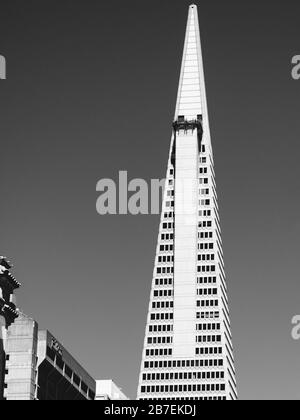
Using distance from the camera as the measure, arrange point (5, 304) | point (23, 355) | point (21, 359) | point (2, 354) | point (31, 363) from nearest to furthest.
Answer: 1. point (5, 304)
2. point (2, 354)
3. point (31, 363)
4. point (23, 355)
5. point (21, 359)

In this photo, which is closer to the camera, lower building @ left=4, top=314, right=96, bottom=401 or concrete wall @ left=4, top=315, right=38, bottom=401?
concrete wall @ left=4, top=315, right=38, bottom=401

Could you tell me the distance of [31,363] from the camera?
162000 mm

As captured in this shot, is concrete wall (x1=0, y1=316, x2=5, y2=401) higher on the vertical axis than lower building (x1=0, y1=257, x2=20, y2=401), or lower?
lower

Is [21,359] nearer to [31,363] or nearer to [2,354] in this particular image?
[31,363]

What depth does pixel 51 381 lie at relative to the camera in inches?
6939

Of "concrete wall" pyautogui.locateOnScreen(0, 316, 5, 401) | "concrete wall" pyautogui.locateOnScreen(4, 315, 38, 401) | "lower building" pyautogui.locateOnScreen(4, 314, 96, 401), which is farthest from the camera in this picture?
"lower building" pyautogui.locateOnScreen(4, 314, 96, 401)

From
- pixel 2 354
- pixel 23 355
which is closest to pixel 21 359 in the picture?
pixel 23 355

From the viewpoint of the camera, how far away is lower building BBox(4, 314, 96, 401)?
160875 mm

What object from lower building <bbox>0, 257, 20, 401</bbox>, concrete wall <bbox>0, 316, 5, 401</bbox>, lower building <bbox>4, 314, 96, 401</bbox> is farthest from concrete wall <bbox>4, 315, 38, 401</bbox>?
concrete wall <bbox>0, 316, 5, 401</bbox>

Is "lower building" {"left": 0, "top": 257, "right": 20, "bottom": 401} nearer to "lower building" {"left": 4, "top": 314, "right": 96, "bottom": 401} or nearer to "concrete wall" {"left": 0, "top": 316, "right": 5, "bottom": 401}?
"concrete wall" {"left": 0, "top": 316, "right": 5, "bottom": 401}

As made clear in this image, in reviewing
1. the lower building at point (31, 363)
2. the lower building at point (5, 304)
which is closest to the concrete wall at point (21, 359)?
the lower building at point (31, 363)

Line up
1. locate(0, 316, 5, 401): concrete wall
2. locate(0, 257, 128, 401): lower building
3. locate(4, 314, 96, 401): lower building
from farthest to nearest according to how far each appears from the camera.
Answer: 1. locate(4, 314, 96, 401): lower building
2. locate(0, 257, 128, 401): lower building
3. locate(0, 316, 5, 401): concrete wall
